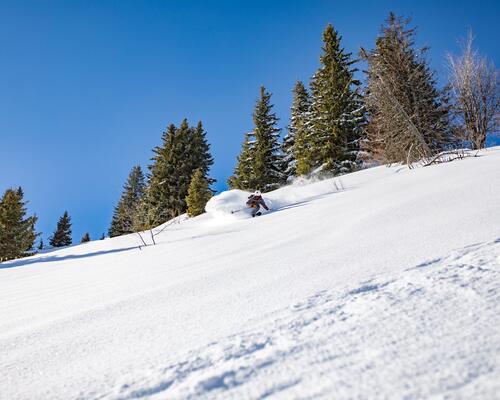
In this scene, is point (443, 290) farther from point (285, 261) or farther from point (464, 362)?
point (285, 261)

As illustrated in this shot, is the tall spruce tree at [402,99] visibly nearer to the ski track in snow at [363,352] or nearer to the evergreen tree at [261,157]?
the evergreen tree at [261,157]

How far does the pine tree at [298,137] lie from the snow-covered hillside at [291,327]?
1884cm

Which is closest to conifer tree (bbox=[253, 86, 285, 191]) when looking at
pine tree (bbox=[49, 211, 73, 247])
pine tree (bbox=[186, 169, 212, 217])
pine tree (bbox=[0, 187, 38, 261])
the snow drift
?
pine tree (bbox=[186, 169, 212, 217])

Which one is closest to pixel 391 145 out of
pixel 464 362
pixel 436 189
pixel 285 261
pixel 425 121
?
pixel 425 121

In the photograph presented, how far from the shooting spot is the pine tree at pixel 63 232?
132 feet

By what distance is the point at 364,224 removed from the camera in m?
3.51

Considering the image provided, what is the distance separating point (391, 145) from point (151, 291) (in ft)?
50.2

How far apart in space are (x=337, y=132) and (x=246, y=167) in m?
8.36

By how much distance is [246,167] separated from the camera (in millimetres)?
25359

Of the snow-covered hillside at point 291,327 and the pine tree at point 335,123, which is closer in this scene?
the snow-covered hillside at point 291,327

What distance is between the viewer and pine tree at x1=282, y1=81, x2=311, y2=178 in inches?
849

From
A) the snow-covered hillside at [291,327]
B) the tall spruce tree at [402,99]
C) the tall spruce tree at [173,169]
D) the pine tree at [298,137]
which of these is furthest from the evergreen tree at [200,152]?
the snow-covered hillside at [291,327]

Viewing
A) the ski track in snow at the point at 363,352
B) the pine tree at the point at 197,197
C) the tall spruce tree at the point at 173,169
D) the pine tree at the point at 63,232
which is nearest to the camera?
the ski track in snow at the point at 363,352

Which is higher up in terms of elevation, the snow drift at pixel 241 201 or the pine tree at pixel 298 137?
the pine tree at pixel 298 137
